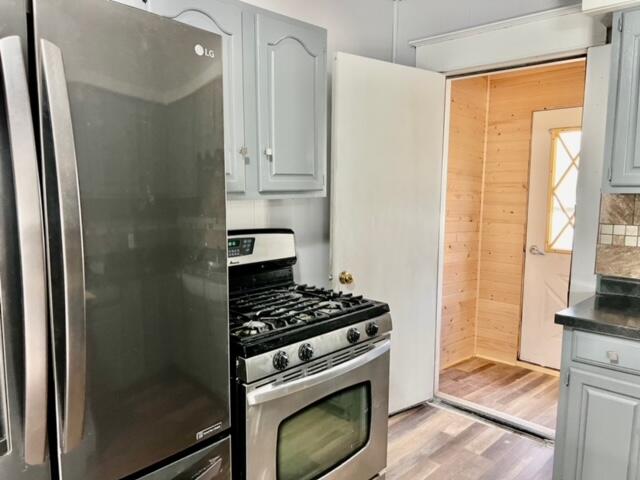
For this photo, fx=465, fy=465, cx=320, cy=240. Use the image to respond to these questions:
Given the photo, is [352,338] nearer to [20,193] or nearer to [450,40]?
[20,193]

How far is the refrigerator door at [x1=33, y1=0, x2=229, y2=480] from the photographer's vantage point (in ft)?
3.04

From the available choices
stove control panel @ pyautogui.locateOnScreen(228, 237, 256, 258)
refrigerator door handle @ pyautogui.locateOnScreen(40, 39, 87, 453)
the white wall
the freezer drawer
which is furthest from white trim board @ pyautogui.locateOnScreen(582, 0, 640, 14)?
the freezer drawer

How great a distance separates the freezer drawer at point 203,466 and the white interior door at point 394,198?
1.17 metres

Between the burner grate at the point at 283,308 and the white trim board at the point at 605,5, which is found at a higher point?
the white trim board at the point at 605,5

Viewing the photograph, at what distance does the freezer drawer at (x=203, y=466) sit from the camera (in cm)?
120

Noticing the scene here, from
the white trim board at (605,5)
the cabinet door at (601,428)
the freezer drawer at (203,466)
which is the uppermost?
the white trim board at (605,5)

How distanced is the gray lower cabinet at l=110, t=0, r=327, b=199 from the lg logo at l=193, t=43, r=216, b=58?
361mm

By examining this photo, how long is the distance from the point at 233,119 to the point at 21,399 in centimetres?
109

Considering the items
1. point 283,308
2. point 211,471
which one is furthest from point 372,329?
point 211,471

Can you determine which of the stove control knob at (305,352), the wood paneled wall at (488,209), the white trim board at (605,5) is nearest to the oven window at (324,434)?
the stove control knob at (305,352)

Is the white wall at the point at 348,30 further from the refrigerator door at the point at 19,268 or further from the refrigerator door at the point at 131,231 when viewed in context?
the refrigerator door at the point at 19,268

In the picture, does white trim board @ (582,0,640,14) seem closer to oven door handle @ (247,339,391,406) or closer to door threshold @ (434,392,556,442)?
oven door handle @ (247,339,391,406)

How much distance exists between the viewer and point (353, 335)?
1.71 meters

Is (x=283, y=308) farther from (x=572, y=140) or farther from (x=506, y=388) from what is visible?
(x=572, y=140)
